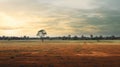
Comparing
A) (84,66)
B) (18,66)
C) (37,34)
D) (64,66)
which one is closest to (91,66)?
(84,66)

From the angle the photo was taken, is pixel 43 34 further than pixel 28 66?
Yes

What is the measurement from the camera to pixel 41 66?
22641 mm

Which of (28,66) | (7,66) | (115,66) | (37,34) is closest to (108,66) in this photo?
(115,66)

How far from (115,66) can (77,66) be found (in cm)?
278

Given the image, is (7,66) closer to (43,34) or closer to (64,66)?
(64,66)

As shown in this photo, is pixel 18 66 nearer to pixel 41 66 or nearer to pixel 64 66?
pixel 41 66

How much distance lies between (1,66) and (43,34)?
118 m

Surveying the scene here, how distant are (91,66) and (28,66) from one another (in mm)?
4705

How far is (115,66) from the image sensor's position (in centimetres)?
2219

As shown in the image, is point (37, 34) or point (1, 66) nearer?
point (1, 66)

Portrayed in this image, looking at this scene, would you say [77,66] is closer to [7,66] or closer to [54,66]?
[54,66]

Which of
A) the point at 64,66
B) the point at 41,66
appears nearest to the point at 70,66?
the point at 64,66

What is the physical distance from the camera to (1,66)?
74.0ft

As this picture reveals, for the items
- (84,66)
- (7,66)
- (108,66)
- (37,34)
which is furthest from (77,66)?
(37,34)
